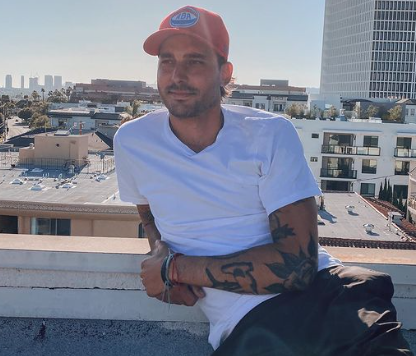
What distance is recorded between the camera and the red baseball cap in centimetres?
205

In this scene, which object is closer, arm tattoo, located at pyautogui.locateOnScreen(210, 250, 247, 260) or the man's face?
arm tattoo, located at pyautogui.locateOnScreen(210, 250, 247, 260)

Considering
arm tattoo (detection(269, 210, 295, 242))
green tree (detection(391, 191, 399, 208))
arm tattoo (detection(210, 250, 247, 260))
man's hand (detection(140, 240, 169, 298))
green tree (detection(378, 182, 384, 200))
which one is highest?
arm tattoo (detection(269, 210, 295, 242))

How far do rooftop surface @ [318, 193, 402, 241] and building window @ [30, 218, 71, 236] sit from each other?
6087 mm

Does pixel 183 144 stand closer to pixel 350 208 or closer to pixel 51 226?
pixel 51 226

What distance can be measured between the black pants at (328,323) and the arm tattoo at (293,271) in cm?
3

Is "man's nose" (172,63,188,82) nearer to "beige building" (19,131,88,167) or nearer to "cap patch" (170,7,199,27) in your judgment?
"cap patch" (170,7,199,27)

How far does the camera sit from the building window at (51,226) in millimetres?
13289

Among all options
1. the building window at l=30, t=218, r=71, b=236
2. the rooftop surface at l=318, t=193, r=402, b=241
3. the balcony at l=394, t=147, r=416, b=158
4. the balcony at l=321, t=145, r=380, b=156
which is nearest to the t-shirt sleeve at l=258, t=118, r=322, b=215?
the building window at l=30, t=218, r=71, b=236

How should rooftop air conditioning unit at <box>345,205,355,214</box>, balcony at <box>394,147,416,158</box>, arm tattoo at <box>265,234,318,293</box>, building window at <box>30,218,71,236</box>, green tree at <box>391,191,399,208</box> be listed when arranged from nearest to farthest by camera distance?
1. arm tattoo at <box>265,234,318,293</box>
2. building window at <box>30,218,71,236</box>
3. rooftop air conditioning unit at <box>345,205,355,214</box>
4. green tree at <box>391,191,399,208</box>
5. balcony at <box>394,147,416,158</box>

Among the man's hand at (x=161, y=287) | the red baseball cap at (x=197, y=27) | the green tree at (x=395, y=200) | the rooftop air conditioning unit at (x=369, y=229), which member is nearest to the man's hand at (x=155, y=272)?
the man's hand at (x=161, y=287)

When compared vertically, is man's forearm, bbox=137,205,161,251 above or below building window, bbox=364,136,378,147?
above

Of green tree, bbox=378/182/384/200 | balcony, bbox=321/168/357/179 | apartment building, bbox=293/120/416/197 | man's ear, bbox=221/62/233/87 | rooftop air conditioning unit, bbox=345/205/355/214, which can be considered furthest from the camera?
balcony, bbox=321/168/357/179

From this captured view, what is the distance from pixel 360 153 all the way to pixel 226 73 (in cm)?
3014

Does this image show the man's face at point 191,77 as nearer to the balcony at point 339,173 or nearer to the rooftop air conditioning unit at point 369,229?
the rooftop air conditioning unit at point 369,229
